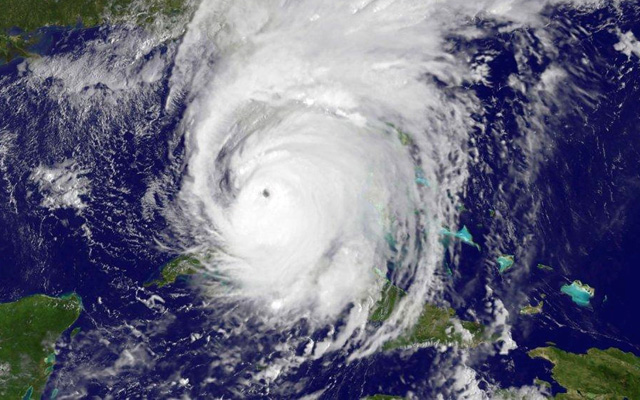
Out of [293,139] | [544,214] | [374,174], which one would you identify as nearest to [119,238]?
Result: [293,139]

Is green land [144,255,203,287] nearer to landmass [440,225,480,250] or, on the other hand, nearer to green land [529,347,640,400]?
landmass [440,225,480,250]

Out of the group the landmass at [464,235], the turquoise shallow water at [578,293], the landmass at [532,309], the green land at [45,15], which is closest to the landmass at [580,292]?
the turquoise shallow water at [578,293]

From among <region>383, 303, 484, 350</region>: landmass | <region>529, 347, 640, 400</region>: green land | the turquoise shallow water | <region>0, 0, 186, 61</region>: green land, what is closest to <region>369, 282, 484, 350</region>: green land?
<region>383, 303, 484, 350</region>: landmass

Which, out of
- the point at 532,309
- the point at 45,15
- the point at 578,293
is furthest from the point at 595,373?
the point at 45,15

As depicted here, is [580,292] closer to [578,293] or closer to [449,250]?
[578,293]

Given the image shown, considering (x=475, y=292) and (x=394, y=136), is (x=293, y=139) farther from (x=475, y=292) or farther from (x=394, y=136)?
(x=475, y=292)

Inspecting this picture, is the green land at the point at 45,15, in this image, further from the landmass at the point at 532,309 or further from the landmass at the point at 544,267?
the landmass at the point at 532,309

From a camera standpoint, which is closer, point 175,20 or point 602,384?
point 602,384
